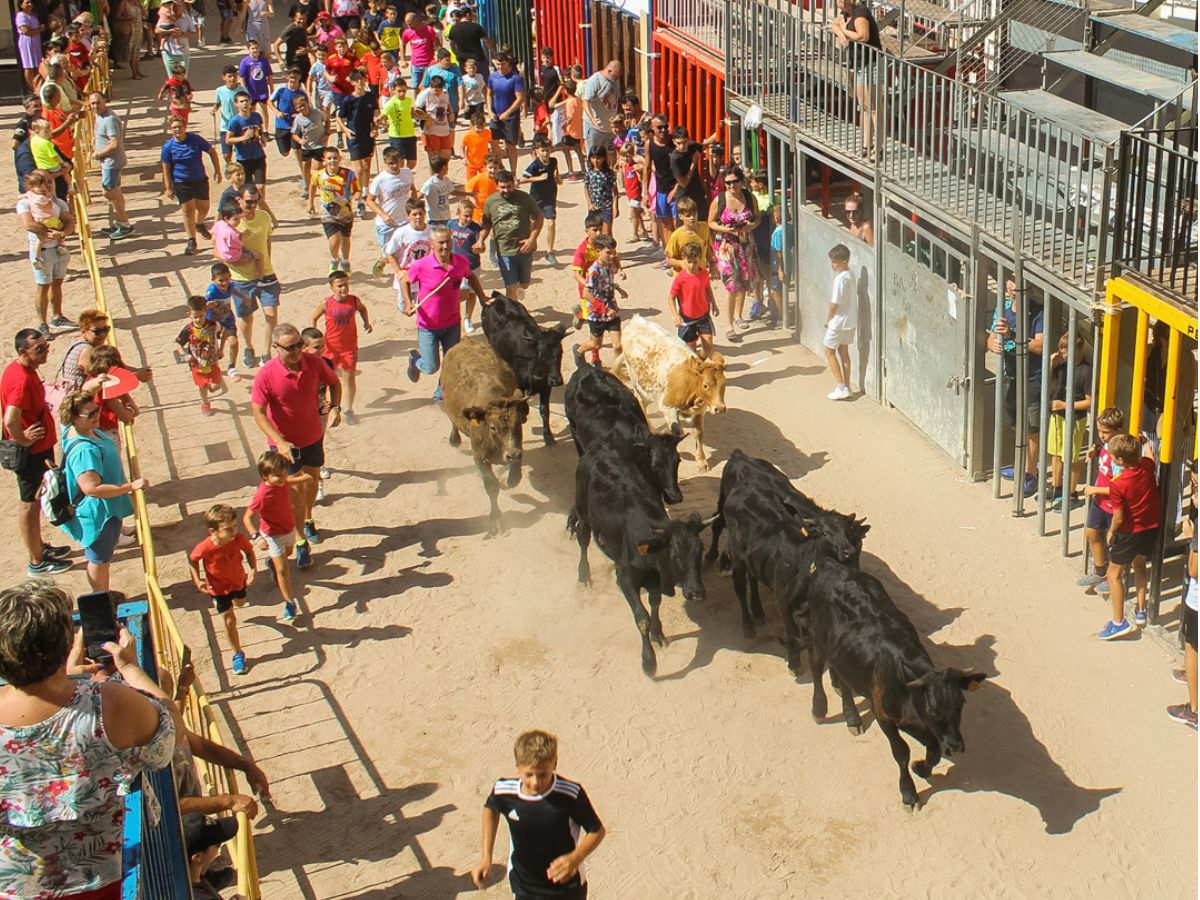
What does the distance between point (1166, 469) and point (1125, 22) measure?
767 cm

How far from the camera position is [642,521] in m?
10.5

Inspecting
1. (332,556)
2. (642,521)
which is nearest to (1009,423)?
(642,521)

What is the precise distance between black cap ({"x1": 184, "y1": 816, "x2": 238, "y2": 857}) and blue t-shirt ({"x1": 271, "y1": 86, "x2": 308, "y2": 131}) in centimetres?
1499

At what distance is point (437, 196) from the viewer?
16484 mm

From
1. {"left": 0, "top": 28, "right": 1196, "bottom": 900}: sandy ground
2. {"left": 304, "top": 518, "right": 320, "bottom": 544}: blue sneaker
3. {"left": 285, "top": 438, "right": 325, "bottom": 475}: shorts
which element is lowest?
{"left": 0, "top": 28, "right": 1196, "bottom": 900}: sandy ground

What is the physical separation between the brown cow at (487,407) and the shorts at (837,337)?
123 inches

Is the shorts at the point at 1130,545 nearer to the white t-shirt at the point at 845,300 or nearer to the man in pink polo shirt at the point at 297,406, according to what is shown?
the white t-shirt at the point at 845,300

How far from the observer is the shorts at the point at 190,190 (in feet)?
59.9

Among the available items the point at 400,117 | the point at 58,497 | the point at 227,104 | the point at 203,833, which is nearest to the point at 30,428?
the point at 58,497

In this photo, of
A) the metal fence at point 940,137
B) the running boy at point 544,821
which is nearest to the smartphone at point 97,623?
the running boy at point 544,821

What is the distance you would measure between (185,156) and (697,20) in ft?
21.8

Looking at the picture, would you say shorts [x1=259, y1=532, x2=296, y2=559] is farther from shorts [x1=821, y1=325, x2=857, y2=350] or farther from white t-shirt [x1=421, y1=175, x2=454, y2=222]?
white t-shirt [x1=421, y1=175, x2=454, y2=222]

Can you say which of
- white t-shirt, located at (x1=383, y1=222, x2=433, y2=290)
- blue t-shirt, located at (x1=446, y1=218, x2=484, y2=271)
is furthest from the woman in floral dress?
white t-shirt, located at (x1=383, y1=222, x2=433, y2=290)

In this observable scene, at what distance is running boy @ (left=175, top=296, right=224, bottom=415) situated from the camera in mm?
13977
